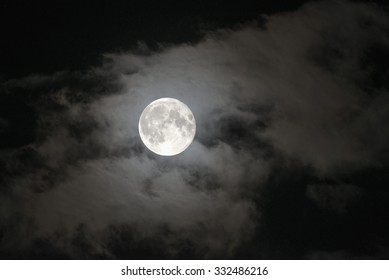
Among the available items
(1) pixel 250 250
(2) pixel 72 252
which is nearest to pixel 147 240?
(2) pixel 72 252

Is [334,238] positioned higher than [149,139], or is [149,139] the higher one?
[149,139]

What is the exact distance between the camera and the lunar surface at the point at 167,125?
10.3 meters

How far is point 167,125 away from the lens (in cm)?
1037

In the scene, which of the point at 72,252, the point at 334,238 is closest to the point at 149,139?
the point at 72,252

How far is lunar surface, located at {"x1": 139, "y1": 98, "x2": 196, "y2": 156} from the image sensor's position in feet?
33.9

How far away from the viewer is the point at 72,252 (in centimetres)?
1208

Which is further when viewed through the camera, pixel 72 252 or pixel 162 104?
pixel 72 252

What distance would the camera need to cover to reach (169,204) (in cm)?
1173
